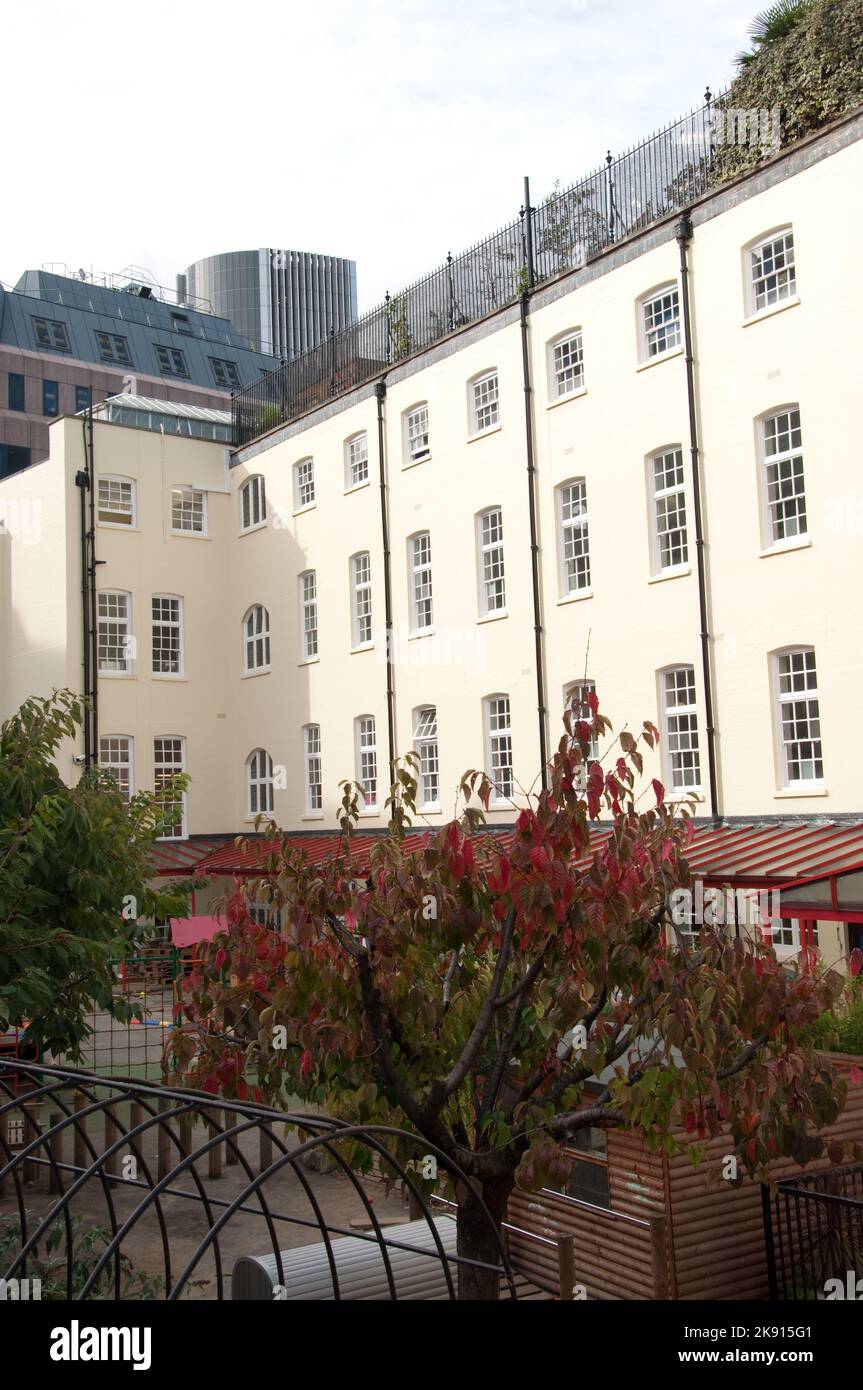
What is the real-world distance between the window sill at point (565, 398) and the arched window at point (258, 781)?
1436cm

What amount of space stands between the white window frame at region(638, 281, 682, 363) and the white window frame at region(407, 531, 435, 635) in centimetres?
769

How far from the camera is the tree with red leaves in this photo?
761 centimetres

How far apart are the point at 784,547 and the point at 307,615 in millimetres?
16699

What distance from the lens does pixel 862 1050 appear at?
1557 cm

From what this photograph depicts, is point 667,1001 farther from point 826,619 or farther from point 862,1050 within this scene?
point 826,619

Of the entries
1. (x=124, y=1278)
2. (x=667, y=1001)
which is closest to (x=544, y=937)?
(x=667, y=1001)

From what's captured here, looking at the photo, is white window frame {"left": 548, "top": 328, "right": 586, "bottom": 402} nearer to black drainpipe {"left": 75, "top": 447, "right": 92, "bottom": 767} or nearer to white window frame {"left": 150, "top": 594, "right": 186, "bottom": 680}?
white window frame {"left": 150, "top": 594, "right": 186, "bottom": 680}

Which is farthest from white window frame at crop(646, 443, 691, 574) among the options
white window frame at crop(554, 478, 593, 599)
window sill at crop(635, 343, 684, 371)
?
white window frame at crop(554, 478, 593, 599)

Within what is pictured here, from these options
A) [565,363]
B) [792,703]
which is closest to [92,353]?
[565,363]

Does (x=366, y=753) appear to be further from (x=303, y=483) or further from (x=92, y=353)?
(x=92, y=353)

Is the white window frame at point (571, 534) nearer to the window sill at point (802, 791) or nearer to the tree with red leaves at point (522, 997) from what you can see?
the window sill at point (802, 791)

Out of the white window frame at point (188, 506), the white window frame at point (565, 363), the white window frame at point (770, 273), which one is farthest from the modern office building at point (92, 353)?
the white window frame at point (770, 273)

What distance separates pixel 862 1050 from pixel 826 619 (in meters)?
8.58

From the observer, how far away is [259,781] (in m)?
38.3
